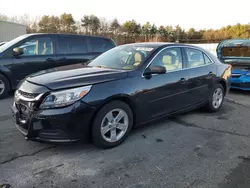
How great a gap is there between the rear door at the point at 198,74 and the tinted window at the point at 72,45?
3.97m

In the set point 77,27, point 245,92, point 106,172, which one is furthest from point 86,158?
point 77,27

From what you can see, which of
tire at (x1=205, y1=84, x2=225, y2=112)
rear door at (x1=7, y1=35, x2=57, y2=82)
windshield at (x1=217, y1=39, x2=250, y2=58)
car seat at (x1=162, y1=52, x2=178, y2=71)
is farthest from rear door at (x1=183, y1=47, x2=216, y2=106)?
rear door at (x1=7, y1=35, x2=57, y2=82)

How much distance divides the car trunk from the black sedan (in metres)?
3.54

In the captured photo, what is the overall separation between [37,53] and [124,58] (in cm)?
356

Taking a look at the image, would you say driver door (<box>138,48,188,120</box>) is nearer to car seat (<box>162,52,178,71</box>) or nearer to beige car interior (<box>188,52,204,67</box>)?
car seat (<box>162,52,178,71</box>)

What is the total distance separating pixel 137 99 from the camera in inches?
145

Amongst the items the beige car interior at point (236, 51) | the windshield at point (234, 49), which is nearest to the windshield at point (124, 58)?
the windshield at point (234, 49)

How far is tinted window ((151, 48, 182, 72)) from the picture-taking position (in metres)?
4.13

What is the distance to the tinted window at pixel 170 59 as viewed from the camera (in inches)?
163

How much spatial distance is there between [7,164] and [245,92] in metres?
7.52

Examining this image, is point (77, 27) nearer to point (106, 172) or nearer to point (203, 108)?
point (203, 108)

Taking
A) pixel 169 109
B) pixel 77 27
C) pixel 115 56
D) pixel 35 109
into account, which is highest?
pixel 77 27

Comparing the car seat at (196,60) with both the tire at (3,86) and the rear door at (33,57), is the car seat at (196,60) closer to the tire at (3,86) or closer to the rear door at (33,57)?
the rear door at (33,57)

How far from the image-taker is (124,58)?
4246 mm
